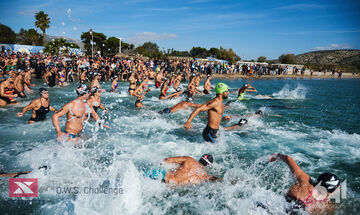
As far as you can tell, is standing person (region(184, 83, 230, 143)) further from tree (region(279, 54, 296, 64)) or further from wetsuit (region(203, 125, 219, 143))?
tree (region(279, 54, 296, 64))

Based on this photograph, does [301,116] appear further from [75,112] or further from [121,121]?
[75,112]

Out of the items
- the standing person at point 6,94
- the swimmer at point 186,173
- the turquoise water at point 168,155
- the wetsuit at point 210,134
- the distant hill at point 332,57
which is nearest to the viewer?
the turquoise water at point 168,155

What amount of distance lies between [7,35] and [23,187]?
2285 inches

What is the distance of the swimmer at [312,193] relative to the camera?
289 cm

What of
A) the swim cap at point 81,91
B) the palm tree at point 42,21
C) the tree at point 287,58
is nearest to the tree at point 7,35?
the palm tree at point 42,21

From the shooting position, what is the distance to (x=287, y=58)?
63031 mm

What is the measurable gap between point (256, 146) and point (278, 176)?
1.63 metres

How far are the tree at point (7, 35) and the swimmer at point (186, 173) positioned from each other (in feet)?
180

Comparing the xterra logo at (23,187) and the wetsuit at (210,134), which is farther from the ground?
the wetsuit at (210,134)

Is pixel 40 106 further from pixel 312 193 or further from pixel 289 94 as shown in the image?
pixel 289 94

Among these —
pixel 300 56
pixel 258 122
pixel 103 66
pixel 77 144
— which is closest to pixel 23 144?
pixel 77 144

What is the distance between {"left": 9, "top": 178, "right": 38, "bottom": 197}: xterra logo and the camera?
354 centimetres

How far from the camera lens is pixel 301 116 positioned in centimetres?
995

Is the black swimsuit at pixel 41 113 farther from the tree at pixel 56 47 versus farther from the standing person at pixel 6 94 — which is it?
the tree at pixel 56 47
